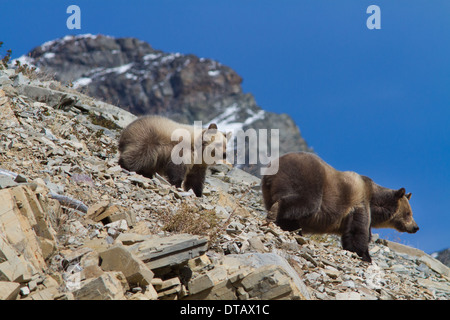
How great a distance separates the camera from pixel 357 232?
30.3ft

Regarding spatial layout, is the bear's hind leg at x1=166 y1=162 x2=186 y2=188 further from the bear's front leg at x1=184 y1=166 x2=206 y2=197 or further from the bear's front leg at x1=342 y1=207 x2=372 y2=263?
the bear's front leg at x1=342 y1=207 x2=372 y2=263

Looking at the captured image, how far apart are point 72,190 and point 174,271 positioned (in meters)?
2.40

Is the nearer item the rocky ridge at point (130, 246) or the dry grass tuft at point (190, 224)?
the rocky ridge at point (130, 246)

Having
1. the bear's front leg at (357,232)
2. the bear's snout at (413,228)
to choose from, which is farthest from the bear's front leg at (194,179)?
the bear's snout at (413,228)

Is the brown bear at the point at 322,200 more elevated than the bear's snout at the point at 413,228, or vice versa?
the brown bear at the point at 322,200

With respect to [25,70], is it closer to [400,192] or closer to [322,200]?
[322,200]

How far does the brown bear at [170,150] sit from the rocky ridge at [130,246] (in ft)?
2.09

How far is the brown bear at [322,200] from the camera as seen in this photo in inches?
344

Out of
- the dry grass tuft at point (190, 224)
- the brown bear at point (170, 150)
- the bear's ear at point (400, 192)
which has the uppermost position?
the brown bear at point (170, 150)

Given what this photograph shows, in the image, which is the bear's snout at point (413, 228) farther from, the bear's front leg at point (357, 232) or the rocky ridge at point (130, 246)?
the bear's front leg at point (357, 232)

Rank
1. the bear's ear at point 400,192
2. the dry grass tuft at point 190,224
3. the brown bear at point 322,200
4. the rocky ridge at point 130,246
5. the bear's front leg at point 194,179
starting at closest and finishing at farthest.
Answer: the rocky ridge at point 130,246 < the dry grass tuft at point 190,224 < the brown bear at point 322,200 < the bear's ear at point 400,192 < the bear's front leg at point 194,179

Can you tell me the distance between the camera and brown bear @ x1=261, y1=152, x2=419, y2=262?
873 cm

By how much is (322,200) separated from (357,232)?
40.1 inches
